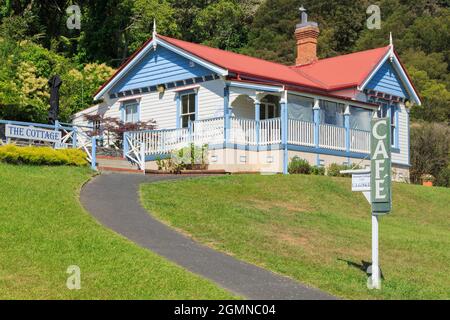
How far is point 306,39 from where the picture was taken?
37938 millimetres

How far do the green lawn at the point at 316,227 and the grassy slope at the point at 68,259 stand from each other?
2.06m

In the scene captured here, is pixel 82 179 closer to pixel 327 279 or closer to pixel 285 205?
pixel 285 205

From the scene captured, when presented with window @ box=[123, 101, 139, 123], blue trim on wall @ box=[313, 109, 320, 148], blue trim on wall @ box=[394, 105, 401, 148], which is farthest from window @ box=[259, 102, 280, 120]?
blue trim on wall @ box=[394, 105, 401, 148]

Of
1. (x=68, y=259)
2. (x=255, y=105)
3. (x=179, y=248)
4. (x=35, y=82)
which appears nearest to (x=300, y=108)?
(x=255, y=105)

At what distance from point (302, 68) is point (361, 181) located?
23.0m

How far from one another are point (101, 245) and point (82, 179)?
25.1ft

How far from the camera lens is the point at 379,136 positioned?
1421 centimetres

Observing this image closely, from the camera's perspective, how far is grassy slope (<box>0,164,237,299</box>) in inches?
481

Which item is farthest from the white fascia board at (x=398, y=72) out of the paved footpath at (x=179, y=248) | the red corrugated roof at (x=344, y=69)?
the paved footpath at (x=179, y=248)

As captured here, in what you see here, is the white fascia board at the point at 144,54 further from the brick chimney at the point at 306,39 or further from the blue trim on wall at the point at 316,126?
the brick chimney at the point at 306,39

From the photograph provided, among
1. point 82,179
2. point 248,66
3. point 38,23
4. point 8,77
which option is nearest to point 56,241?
point 82,179

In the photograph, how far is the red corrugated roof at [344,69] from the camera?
106ft

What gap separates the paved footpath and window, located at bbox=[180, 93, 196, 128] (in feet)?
30.0
